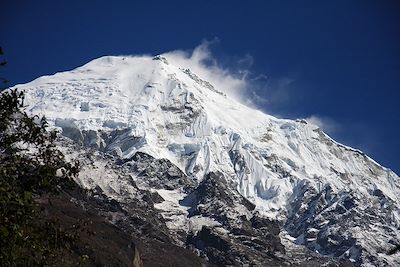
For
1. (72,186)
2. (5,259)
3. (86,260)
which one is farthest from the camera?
(72,186)

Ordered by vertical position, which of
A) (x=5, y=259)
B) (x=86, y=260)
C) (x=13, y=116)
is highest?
(x=13, y=116)

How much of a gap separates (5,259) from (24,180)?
3.78 metres

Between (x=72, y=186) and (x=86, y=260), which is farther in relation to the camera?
(x=72, y=186)

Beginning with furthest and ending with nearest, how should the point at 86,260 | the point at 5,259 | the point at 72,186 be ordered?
the point at 72,186
the point at 86,260
the point at 5,259

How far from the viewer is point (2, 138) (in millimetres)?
28703

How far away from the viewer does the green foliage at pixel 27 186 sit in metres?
25.7

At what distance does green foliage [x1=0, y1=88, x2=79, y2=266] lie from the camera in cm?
2566

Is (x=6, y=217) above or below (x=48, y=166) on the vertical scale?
below

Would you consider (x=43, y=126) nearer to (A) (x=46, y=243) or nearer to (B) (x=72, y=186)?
(B) (x=72, y=186)

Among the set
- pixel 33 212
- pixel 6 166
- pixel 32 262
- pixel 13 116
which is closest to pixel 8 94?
pixel 13 116

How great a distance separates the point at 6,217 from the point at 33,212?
4.06 ft

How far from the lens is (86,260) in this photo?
27.2 m

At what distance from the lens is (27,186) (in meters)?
28.1

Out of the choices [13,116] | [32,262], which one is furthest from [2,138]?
[32,262]
